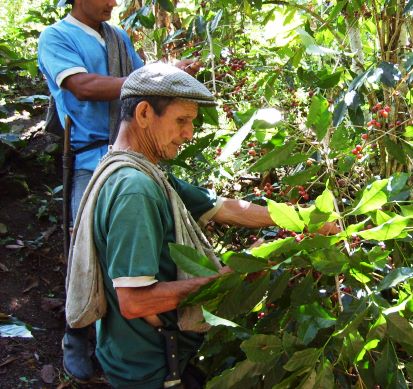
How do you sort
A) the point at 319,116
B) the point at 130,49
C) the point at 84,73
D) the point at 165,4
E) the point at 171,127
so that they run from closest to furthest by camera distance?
the point at 319,116
the point at 171,127
the point at 84,73
the point at 165,4
the point at 130,49

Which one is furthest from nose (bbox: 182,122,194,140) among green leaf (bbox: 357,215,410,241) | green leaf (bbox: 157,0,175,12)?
green leaf (bbox: 157,0,175,12)

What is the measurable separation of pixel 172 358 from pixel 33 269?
7.23 ft

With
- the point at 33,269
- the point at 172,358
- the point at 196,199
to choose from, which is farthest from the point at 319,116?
the point at 33,269

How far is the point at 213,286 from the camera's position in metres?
1.66

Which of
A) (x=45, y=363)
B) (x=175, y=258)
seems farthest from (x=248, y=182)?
(x=175, y=258)

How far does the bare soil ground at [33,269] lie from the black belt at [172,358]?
832 millimetres

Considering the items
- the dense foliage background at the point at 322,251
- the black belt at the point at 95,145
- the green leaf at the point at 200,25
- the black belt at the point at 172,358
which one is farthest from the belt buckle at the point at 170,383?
the green leaf at the point at 200,25

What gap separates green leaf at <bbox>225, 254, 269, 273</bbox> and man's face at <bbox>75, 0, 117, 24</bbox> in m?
1.69

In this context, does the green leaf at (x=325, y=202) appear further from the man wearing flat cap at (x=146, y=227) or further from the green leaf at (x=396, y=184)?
the man wearing flat cap at (x=146, y=227)

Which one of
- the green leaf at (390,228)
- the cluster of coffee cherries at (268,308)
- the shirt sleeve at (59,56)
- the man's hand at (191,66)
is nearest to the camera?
the green leaf at (390,228)

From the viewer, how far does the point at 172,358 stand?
1.84 metres

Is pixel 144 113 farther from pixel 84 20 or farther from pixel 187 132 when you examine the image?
pixel 84 20

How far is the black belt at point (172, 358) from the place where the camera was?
1.84 metres

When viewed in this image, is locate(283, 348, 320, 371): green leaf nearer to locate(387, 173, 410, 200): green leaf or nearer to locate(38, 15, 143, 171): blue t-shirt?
locate(387, 173, 410, 200): green leaf
